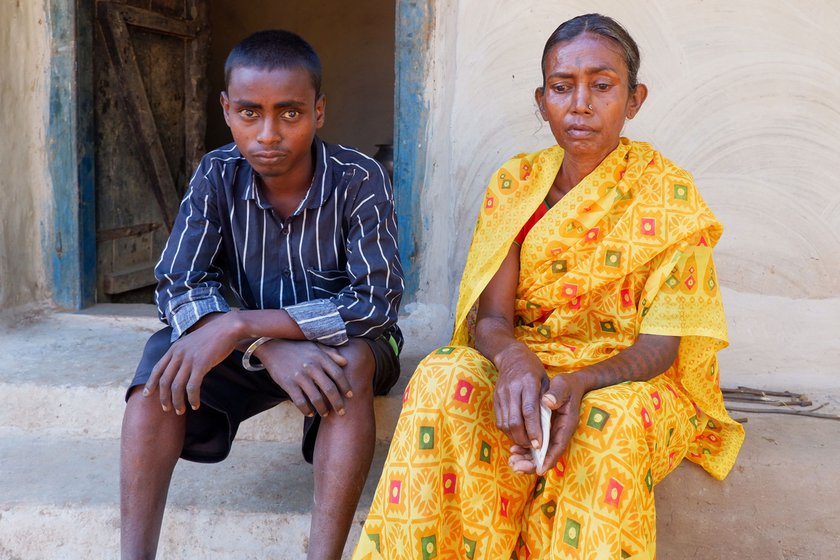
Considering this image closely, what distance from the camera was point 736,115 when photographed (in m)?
Answer: 2.67

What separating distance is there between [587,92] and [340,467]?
40.6 inches

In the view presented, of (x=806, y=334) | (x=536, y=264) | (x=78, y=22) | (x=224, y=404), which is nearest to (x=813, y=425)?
(x=806, y=334)

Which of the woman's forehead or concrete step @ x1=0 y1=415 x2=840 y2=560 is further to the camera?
concrete step @ x1=0 y1=415 x2=840 y2=560

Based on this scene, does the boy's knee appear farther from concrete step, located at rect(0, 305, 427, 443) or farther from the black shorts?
concrete step, located at rect(0, 305, 427, 443)

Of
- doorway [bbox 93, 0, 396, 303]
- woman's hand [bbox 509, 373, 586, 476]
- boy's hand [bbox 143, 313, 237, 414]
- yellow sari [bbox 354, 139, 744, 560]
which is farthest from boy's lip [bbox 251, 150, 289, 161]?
doorway [bbox 93, 0, 396, 303]

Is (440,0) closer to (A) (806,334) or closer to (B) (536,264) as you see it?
(B) (536,264)

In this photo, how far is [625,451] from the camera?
4.98ft

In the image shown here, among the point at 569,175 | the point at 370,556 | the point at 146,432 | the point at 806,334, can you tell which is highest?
the point at 569,175

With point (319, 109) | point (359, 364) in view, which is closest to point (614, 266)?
point (359, 364)

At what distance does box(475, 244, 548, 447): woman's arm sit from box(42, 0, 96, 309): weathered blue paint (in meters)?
2.03

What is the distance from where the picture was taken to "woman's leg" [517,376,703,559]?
1499mm

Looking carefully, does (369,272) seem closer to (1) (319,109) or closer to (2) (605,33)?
(1) (319,109)

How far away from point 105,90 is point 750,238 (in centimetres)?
274

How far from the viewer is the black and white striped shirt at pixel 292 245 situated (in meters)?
2.01
